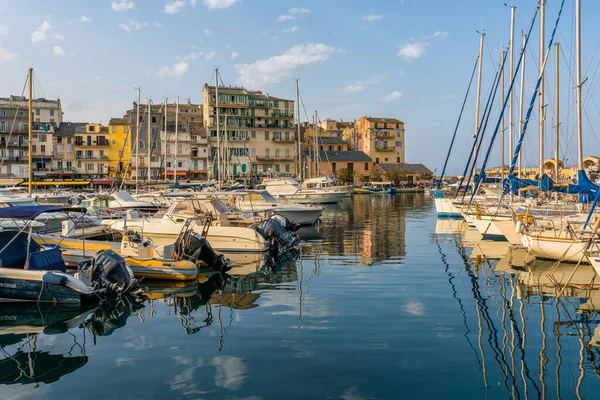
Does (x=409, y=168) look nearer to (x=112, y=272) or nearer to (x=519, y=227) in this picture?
(x=519, y=227)

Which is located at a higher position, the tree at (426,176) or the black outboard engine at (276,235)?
the tree at (426,176)

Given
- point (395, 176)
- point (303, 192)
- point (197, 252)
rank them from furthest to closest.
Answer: point (395, 176)
point (303, 192)
point (197, 252)

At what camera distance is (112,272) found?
50.0 feet

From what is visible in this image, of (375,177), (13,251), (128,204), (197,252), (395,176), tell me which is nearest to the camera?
(13,251)

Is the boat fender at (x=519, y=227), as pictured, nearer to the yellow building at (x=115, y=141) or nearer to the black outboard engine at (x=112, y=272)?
the black outboard engine at (x=112, y=272)

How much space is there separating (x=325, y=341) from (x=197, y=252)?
8564 millimetres

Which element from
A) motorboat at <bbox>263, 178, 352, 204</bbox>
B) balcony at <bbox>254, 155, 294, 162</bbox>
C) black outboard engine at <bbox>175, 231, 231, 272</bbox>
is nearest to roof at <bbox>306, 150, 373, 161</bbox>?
balcony at <bbox>254, 155, 294, 162</bbox>

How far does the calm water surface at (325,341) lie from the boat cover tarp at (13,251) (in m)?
1.87

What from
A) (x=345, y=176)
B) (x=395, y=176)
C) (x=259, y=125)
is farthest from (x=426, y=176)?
(x=259, y=125)

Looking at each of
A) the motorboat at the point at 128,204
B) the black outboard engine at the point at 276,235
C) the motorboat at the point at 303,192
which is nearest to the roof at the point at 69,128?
the motorboat at the point at 303,192

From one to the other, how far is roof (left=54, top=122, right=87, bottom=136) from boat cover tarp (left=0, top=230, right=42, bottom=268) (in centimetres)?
7839

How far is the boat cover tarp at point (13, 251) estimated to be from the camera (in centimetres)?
1534

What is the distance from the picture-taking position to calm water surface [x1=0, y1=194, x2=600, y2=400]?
871cm

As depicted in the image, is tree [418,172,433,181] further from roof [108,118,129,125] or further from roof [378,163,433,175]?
roof [108,118,129,125]
